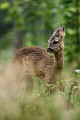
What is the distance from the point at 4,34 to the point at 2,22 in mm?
1092

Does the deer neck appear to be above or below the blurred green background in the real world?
below

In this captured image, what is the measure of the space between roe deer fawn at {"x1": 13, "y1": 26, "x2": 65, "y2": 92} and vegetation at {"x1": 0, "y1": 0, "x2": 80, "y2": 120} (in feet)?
0.84

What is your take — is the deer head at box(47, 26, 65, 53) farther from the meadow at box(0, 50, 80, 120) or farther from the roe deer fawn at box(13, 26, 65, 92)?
the meadow at box(0, 50, 80, 120)

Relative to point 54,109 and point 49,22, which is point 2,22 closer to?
point 49,22

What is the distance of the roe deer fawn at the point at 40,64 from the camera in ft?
30.2

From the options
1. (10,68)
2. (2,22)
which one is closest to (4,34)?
(2,22)

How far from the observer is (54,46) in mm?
8961

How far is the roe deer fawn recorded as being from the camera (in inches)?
362

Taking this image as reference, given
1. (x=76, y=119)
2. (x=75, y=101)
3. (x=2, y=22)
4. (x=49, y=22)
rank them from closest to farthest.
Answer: (x=76, y=119) → (x=75, y=101) → (x=49, y=22) → (x=2, y=22)

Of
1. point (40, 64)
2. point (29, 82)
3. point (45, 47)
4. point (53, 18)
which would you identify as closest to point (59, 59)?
point (40, 64)

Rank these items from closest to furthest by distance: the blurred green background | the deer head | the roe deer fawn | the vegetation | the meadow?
the meadow
the vegetation
the deer head
the roe deer fawn
the blurred green background

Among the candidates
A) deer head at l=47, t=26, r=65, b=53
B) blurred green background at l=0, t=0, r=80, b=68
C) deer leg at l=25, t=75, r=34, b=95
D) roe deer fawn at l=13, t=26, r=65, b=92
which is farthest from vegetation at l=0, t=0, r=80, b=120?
deer head at l=47, t=26, r=65, b=53

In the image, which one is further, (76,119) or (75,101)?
(75,101)

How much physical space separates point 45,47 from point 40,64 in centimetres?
607
